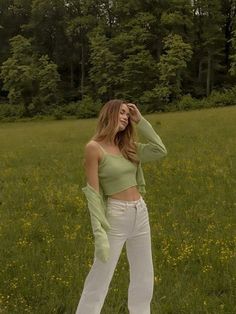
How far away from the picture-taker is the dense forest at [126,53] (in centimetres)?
6994

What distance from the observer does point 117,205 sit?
19.2 ft

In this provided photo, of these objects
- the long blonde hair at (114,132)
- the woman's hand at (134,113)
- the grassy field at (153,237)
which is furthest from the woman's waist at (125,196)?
the grassy field at (153,237)

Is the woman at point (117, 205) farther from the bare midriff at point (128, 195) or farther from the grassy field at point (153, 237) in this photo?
the grassy field at point (153, 237)

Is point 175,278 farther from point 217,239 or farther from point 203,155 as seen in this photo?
point 203,155

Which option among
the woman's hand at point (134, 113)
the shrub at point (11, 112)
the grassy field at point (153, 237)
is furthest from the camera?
the shrub at point (11, 112)

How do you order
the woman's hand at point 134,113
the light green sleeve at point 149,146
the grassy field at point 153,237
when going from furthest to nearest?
the grassy field at point 153,237 → the light green sleeve at point 149,146 → the woman's hand at point 134,113

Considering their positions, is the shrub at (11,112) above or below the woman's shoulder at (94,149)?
below

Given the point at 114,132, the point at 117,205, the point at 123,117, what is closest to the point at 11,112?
the point at 123,117

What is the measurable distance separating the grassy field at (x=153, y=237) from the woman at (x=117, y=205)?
128cm

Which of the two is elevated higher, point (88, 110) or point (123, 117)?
point (123, 117)

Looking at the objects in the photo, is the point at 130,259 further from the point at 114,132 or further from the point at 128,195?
the point at 114,132

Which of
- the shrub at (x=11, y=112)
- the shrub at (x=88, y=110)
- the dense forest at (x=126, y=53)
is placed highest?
the dense forest at (x=126, y=53)

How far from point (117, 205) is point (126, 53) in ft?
231

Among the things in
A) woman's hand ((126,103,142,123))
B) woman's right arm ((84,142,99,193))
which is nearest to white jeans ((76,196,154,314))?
woman's right arm ((84,142,99,193))
